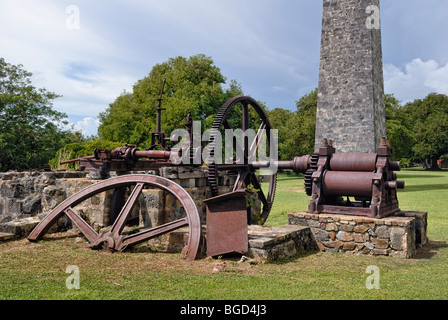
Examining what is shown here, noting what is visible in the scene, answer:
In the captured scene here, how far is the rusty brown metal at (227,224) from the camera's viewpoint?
466cm

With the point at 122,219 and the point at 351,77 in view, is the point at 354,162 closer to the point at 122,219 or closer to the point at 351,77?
the point at 122,219

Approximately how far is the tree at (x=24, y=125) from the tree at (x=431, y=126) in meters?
33.7

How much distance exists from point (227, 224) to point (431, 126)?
43597 mm

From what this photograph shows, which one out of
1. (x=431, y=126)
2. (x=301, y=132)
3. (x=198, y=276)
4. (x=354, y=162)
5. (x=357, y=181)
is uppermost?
(x=431, y=126)

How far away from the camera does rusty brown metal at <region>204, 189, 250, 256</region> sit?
15.3ft

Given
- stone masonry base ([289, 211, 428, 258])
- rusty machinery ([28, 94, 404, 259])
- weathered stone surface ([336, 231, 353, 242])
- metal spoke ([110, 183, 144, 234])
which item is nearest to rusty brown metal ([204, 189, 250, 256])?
rusty machinery ([28, 94, 404, 259])

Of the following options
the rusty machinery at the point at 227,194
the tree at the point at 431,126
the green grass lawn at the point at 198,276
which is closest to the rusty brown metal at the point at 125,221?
the rusty machinery at the point at 227,194

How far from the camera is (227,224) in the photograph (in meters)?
4.71

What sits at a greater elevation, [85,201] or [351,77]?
[351,77]

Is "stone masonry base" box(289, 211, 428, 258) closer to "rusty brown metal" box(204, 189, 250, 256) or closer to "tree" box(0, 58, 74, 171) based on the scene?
"rusty brown metal" box(204, 189, 250, 256)

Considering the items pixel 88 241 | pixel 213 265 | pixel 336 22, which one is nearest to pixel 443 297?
pixel 213 265

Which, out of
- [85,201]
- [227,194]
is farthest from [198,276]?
[85,201]

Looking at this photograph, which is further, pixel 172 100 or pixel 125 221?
pixel 172 100

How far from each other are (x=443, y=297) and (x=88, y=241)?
14.8 feet
